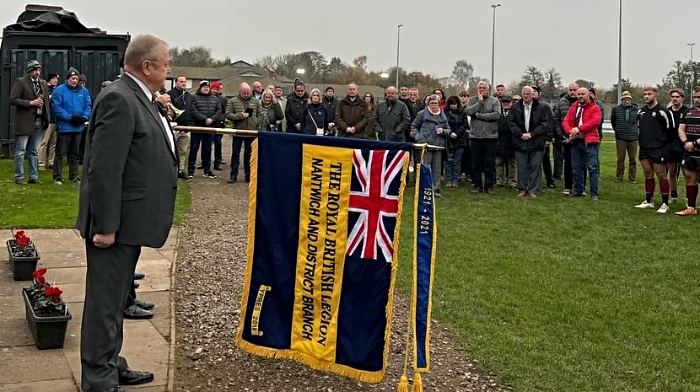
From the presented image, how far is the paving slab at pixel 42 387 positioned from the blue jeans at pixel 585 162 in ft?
36.7

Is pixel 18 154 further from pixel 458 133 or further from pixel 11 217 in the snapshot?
pixel 458 133

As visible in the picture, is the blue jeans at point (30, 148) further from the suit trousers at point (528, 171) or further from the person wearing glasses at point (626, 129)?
the person wearing glasses at point (626, 129)

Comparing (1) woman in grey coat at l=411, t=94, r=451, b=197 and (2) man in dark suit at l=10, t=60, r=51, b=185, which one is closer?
(2) man in dark suit at l=10, t=60, r=51, b=185

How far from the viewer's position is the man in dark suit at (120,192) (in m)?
4.09

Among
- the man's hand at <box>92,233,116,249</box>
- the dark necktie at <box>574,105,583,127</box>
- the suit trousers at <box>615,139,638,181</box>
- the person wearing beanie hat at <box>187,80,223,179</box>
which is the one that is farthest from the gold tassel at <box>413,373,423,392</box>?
the suit trousers at <box>615,139,638,181</box>

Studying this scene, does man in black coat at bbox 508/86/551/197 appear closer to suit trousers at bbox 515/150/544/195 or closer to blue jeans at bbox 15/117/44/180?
suit trousers at bbox 515/150/544/195

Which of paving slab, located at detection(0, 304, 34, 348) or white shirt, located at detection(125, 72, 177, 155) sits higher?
white shirt, located at detection(125, 72, 177, 155)

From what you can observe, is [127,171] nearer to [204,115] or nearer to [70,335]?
[70,335]

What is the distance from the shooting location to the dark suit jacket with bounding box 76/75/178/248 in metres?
4.08

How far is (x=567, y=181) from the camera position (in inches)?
587

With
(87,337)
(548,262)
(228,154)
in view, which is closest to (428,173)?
(87,337)

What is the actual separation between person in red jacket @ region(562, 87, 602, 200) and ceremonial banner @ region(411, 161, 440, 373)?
9850mm

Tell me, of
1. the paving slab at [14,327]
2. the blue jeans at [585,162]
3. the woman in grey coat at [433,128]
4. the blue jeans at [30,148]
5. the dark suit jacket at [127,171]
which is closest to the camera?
the dark suit jacket at [127,171]

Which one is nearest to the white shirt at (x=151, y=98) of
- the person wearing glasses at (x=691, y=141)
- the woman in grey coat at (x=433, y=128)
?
the woman in grey coat at (x=433, y=128)
